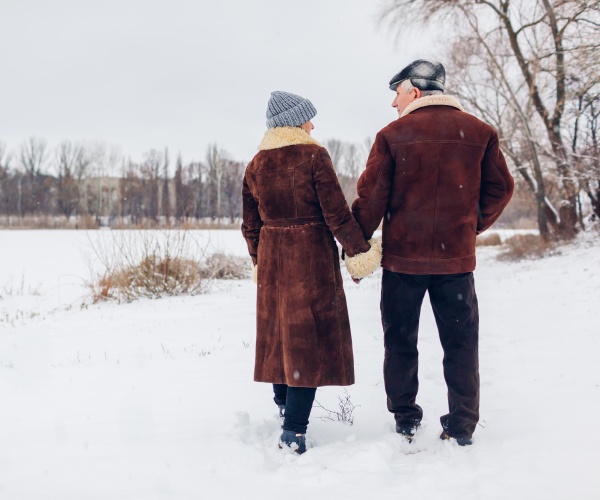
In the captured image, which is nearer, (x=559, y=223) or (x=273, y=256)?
(x=273, y=256)

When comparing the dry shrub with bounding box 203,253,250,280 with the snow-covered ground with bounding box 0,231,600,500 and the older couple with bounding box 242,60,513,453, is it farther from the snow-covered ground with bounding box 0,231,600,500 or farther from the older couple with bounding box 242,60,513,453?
the older couple with bounding box 242,60,513,453

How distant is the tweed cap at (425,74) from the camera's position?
259cm

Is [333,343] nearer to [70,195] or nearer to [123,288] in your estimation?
[123,288]

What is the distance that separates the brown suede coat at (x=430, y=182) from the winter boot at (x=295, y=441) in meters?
0.93

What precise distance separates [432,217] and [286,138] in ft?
2.62

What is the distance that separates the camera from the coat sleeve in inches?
98.3

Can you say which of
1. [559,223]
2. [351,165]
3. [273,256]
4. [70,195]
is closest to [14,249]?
[559,223]

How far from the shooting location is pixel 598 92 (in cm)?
1186

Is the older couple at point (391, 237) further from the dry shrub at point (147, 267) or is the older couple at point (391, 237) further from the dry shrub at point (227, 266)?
the dry shrub at point (227, 266)

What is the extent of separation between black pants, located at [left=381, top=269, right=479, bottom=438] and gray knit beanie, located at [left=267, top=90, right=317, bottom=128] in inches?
35.1

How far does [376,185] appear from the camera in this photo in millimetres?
2500

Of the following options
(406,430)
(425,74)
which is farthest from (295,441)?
(425,74)

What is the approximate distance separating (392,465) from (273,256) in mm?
Result: 1127

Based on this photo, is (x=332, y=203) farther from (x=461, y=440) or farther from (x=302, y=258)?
(x=461, y=440)
